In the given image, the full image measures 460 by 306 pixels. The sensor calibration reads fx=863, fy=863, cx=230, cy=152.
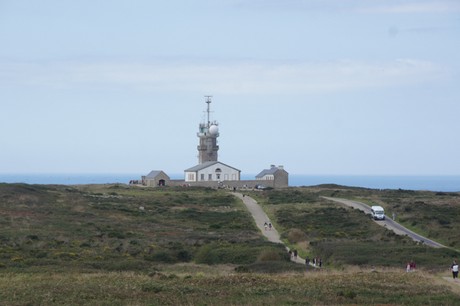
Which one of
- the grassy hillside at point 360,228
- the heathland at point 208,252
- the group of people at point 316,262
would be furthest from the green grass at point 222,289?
the grassy hillside at point 360,228

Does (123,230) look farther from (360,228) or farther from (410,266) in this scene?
(410,266)

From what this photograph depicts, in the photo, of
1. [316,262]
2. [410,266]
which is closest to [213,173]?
[316,262]

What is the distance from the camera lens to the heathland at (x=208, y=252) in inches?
1156

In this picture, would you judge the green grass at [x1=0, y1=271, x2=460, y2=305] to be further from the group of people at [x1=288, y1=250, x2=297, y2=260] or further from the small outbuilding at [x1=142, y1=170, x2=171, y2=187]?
the small outbuilding at [x1=142, y1=170, x2=171, y2=187]

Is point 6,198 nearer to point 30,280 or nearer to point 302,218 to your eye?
point 302,218

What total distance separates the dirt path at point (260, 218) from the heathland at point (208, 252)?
740 millimetres

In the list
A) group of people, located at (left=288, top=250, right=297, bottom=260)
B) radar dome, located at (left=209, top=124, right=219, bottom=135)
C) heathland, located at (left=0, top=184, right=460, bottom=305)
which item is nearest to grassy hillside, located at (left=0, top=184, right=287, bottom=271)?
heathland, located at (left=0, top=184, right=460, bottom=305)

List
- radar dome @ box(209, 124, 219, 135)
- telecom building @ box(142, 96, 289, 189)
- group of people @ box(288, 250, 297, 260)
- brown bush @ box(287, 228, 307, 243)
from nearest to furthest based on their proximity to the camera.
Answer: group of people @ box(288, 250, 297, 260)
brown bush @ box(287, 228, 307, 243)
telecom building @ box(142, 96, 289, 189)
radar dome @ box(209, 124, 219, 135)

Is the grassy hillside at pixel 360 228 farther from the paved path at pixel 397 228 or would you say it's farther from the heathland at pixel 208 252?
the paved path at pixel 397 228

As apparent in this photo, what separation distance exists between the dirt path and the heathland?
740 millimetres

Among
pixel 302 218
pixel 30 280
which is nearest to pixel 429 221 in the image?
pixel 302 218

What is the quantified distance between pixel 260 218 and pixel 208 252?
89.3 ft

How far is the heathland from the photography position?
2936cm

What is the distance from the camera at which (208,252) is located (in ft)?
150
